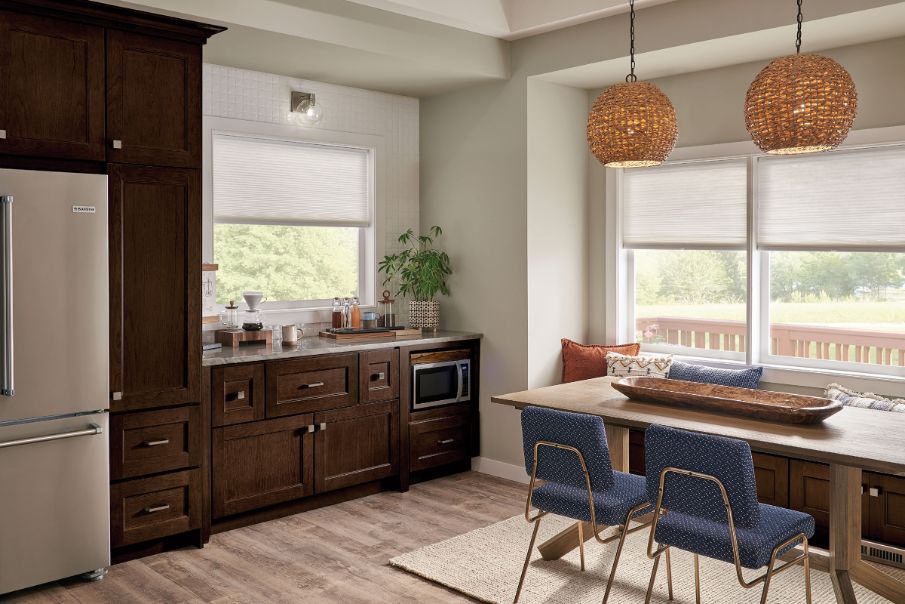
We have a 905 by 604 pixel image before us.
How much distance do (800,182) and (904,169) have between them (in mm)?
→ 534

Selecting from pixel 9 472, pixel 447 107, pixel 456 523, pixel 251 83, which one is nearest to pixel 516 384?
pixel 456 523

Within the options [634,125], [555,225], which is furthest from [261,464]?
[634,125]

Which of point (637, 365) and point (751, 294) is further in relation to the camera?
point (637, 365)

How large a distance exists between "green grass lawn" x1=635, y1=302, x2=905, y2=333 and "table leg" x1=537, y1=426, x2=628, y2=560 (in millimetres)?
1483

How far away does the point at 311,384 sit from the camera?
15.2 ft

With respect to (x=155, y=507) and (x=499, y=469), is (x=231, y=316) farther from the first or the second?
(x=499, y=469)

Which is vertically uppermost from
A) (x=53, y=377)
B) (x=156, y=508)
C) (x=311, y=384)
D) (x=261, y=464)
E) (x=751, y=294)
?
(x=751, y=294)

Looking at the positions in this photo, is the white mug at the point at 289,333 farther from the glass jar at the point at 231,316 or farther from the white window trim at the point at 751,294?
the white window trim at the point at 751,294

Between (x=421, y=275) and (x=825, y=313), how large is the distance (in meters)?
2.46

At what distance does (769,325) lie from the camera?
4.92 metres

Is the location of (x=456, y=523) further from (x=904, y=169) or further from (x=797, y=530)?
(x=904, y=169)

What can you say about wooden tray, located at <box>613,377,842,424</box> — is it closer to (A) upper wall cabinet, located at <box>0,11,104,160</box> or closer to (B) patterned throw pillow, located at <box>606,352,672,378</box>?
(B) patterned throw pillow, located at <box>606,352,672,378</box>

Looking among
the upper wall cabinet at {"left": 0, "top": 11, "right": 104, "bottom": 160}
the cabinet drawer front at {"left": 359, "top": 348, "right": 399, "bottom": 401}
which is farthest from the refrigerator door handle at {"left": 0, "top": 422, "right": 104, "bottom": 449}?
the cabinet drawer front at {"left": 359, "top": 348, "right": 399, "bottom": 401}

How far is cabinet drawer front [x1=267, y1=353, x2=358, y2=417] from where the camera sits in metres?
4.48
